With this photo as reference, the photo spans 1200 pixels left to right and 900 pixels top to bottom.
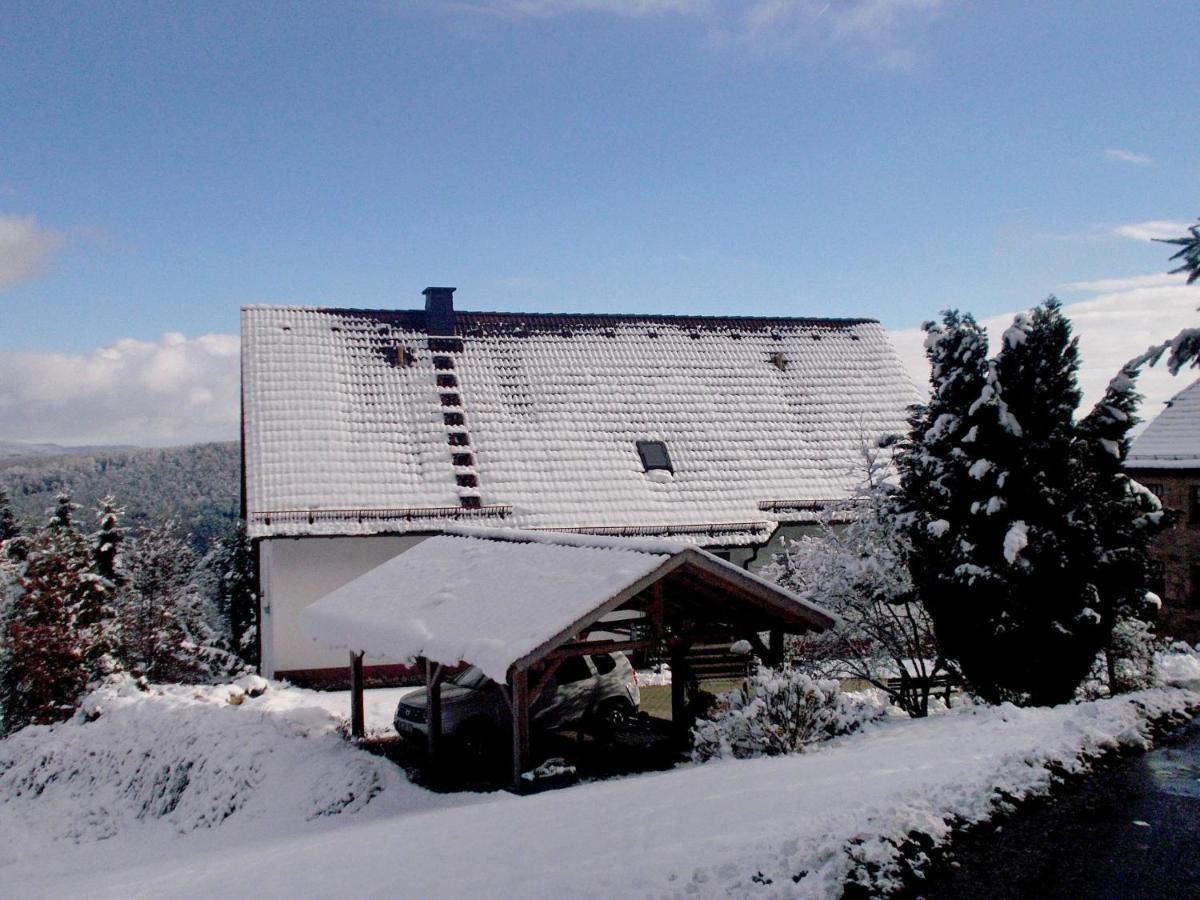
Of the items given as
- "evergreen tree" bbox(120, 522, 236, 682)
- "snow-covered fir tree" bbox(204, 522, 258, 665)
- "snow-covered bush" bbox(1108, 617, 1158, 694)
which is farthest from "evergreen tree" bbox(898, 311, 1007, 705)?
"snow-covered fir tree" bbox(204, 522, 258, 665)

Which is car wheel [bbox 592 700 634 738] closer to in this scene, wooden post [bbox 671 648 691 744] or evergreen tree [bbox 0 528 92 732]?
wooden post [bbox 671 648 691 744]

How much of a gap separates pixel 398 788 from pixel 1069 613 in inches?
364

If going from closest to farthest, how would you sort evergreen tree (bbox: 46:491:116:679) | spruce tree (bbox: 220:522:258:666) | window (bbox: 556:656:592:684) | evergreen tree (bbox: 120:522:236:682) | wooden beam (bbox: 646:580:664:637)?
wooden beam (bbox: 646:580:664:637) < window (bbox: 556:656:592:684) < evergreen tree (bbox: 46:491:116:679) < evergreen tree (bbox: 120:522:236:682) < spruce tree (bbox: 220:522:258:666)

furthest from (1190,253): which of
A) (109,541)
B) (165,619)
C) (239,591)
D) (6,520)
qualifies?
(6,520)

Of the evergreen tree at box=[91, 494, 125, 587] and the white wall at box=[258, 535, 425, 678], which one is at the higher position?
the evergreen tree at box=[91, 494, 125, 587]

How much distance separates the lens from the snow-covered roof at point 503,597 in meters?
12.1

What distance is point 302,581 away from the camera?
20.6m

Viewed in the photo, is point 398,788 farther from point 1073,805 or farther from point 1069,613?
point 1069,613

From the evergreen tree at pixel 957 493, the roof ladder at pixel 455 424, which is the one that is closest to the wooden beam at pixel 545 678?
the evergreen tree at pixel 957 493

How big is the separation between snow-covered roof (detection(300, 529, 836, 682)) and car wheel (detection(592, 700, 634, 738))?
8.24 ft

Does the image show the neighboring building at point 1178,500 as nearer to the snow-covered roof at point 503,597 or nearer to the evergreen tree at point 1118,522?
the evergreen tree at point 1118,522

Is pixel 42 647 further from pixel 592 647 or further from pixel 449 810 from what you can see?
pixel 592 647

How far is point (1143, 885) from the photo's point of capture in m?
7.75

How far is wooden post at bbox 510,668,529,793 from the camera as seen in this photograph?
11945mm
